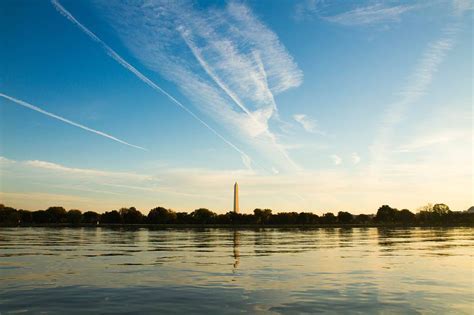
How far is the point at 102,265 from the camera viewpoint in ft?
101

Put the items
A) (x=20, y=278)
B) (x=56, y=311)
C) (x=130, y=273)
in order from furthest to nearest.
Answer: (x=130, y=273) < (x=20, y=278) < (x=56, y=311)

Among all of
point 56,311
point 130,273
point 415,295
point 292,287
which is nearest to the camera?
point 56,311

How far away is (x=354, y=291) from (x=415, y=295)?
2.83m

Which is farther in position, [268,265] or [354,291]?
[268,265]

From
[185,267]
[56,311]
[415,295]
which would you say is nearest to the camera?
[56,311]

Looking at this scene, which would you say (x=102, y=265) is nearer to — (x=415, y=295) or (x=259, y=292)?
(x=259, y=292)

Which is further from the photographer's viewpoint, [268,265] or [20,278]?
[268,265]

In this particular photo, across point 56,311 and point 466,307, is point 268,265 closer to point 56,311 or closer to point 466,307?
point 466,307

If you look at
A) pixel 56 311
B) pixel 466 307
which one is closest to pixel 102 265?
pixel 56 311

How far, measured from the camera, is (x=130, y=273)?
86.9ft

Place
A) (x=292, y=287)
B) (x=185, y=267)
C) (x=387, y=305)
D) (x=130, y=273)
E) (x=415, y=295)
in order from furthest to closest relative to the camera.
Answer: (x=185, y=267), (x=130, y=273), (x=292, y=287), (x=415, y=295), (x=387, y=305)

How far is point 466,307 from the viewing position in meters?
16.5

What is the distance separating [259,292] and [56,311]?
9146 mm

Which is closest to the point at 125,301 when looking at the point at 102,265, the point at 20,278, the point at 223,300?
the point at 223,300
